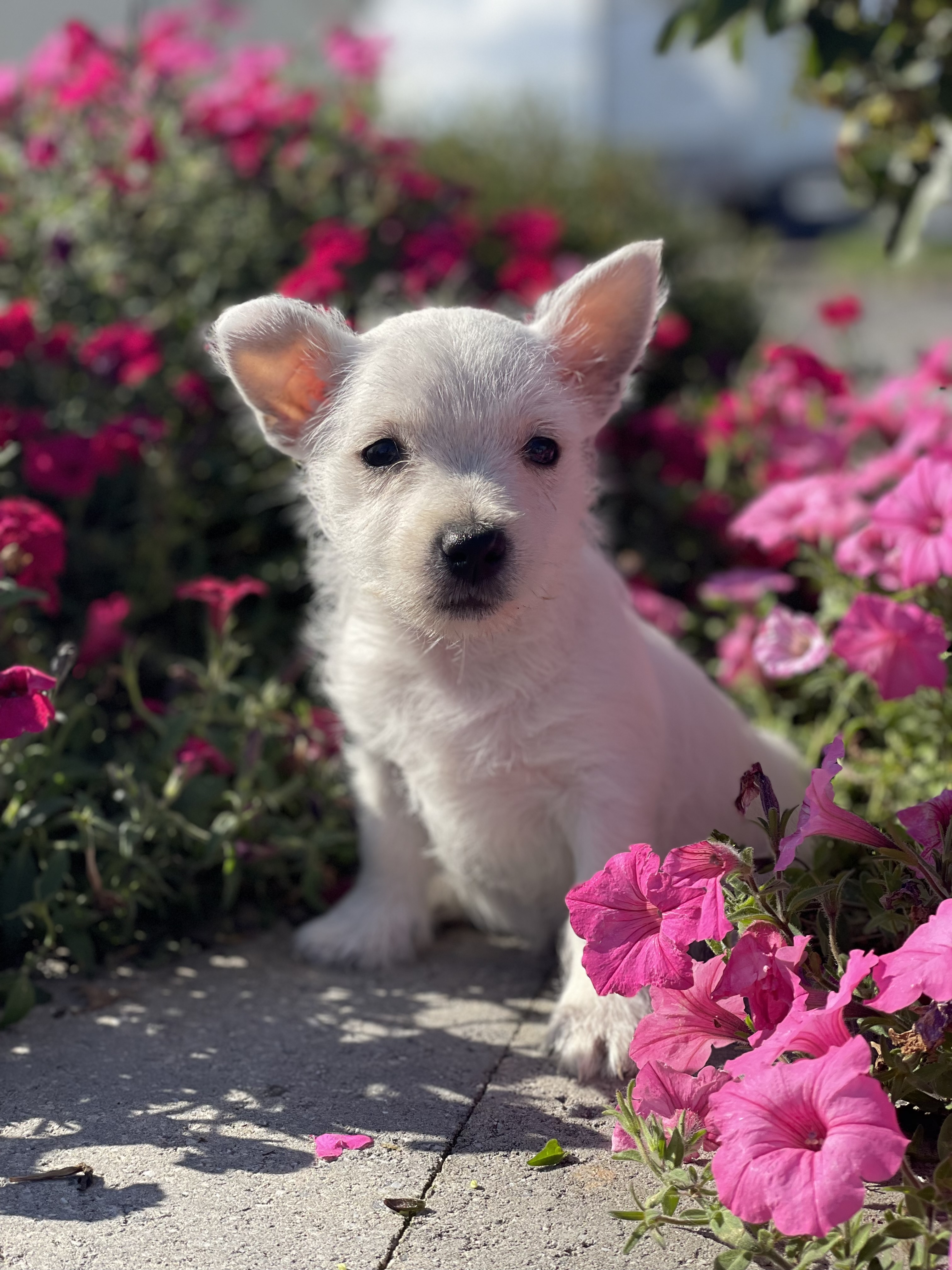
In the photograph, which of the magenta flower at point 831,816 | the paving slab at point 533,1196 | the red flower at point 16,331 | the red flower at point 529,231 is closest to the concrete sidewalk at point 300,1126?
the paving slab at point 533,1196

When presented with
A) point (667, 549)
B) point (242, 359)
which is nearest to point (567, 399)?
point (242, 359)

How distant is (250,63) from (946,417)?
162 inches

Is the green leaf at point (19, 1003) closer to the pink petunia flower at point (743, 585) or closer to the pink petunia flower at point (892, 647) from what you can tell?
the pink petunia flower at point (892, 647)

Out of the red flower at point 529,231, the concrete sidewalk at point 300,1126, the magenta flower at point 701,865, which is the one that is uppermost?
the red flower at point 529,231

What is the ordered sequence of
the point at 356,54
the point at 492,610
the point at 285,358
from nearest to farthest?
the point at 492,610 → the point at 285,358 → the point at 356,54

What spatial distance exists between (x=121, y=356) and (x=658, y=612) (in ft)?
6.67

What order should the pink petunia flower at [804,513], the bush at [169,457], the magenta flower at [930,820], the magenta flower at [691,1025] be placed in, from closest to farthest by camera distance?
1. the magenta flower at [691,1025]
2. the magenta flower at [930,820]
3. the bush at [169,457]
4. the pink petunia flower at [804,513]

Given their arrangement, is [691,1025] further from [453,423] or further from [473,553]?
[453,423]

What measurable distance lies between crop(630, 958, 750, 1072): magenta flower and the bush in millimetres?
1300

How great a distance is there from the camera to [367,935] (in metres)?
3.21

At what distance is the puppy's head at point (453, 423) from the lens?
2490mm

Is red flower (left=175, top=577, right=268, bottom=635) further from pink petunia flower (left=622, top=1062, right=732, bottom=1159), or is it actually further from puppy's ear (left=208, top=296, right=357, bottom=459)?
pink petunia flower (left=622, top=1062, right=732, bottom=1159)

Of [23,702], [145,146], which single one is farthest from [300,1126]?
[145,146]

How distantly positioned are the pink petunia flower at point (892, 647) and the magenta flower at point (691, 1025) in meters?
1.03
